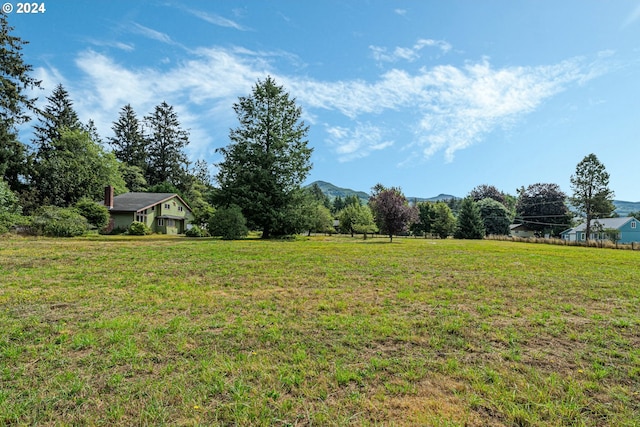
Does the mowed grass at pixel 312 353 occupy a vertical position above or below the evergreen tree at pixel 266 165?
below

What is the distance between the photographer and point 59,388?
9.53 feet

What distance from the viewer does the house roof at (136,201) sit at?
33003 mm

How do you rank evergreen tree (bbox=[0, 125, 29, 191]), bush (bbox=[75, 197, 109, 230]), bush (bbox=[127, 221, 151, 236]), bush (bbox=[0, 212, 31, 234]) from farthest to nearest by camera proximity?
bush (bbox=[127, 221, 151, 236]), evergreen tree (bbox=[0, 125, 29, 191]), bush (bbox=[75, 197, 109, 230]), bush (bbox=[0, 212, 31, 234])

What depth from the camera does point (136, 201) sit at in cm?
3509

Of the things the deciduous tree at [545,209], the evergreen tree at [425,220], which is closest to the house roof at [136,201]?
the evergreen tree at [425,220]

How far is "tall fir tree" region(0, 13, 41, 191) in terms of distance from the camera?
1160 inches

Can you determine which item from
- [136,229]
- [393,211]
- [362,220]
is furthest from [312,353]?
[362,220]

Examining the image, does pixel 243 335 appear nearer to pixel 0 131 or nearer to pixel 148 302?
pixel 148 302

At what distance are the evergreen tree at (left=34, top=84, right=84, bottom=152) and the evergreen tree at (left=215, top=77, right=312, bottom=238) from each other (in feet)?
97.5

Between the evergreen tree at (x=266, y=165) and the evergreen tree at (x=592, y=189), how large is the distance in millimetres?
37851

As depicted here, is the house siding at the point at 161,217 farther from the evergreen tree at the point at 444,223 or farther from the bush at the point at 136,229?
the evergreen tree at the point at 444,223

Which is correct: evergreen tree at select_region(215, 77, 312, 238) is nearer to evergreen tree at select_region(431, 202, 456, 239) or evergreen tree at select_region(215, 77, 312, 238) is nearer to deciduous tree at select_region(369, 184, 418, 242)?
deciduous tree at select_region(369, 184, 418, 242)

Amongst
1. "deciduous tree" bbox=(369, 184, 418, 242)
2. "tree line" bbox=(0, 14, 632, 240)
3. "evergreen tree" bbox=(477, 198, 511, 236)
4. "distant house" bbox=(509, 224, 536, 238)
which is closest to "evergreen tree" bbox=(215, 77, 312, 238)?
"tree line" bbox=(0, 14, 632, 240)

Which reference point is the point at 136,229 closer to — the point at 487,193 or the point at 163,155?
the point at 163,155
